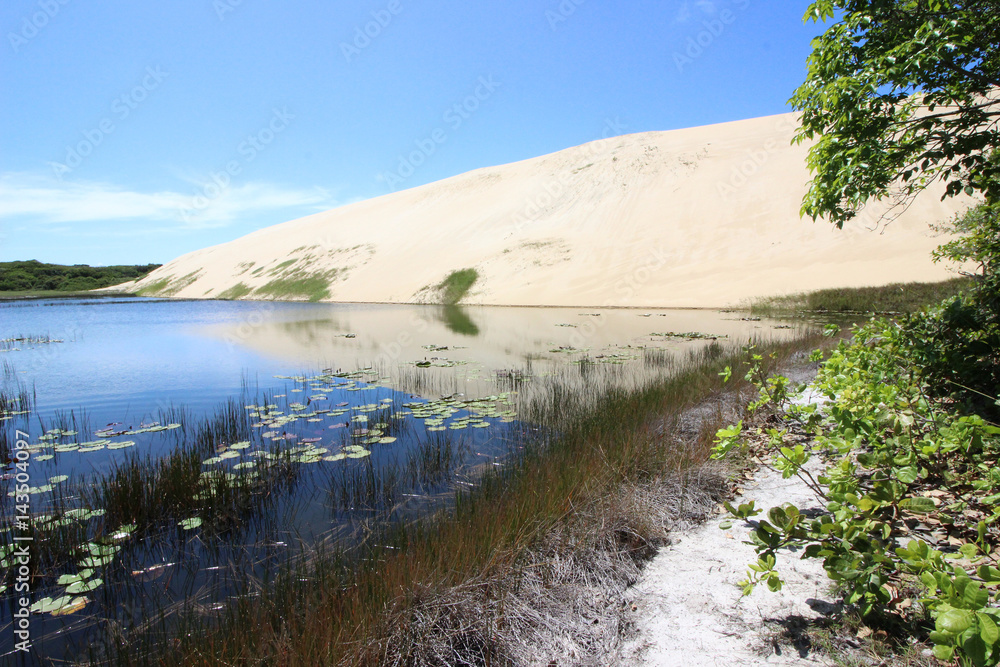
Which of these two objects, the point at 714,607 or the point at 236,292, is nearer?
the point at 714,607

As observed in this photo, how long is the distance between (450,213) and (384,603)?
54897mm

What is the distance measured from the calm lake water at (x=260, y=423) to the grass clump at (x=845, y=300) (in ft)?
18.7

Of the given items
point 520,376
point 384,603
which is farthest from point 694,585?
point 520,376

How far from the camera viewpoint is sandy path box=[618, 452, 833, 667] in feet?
8.25

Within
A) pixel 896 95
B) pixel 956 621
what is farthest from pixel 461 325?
pixel 956 621

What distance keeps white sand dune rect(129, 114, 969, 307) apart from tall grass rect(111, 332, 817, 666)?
24.7 metres

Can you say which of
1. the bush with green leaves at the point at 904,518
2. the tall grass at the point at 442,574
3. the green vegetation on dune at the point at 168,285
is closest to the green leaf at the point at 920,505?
the bush with green leaves at the point at 904,518

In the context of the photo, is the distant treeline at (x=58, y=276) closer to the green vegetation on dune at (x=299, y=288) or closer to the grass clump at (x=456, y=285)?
the green vegetation on dune at (x=299, y=288)

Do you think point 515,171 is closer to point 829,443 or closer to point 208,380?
point 208,380

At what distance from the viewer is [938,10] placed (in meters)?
3.76

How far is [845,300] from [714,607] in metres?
24.3

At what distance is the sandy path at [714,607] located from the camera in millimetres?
2516

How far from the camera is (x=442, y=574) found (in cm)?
303

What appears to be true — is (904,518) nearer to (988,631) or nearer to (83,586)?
(988,631)
